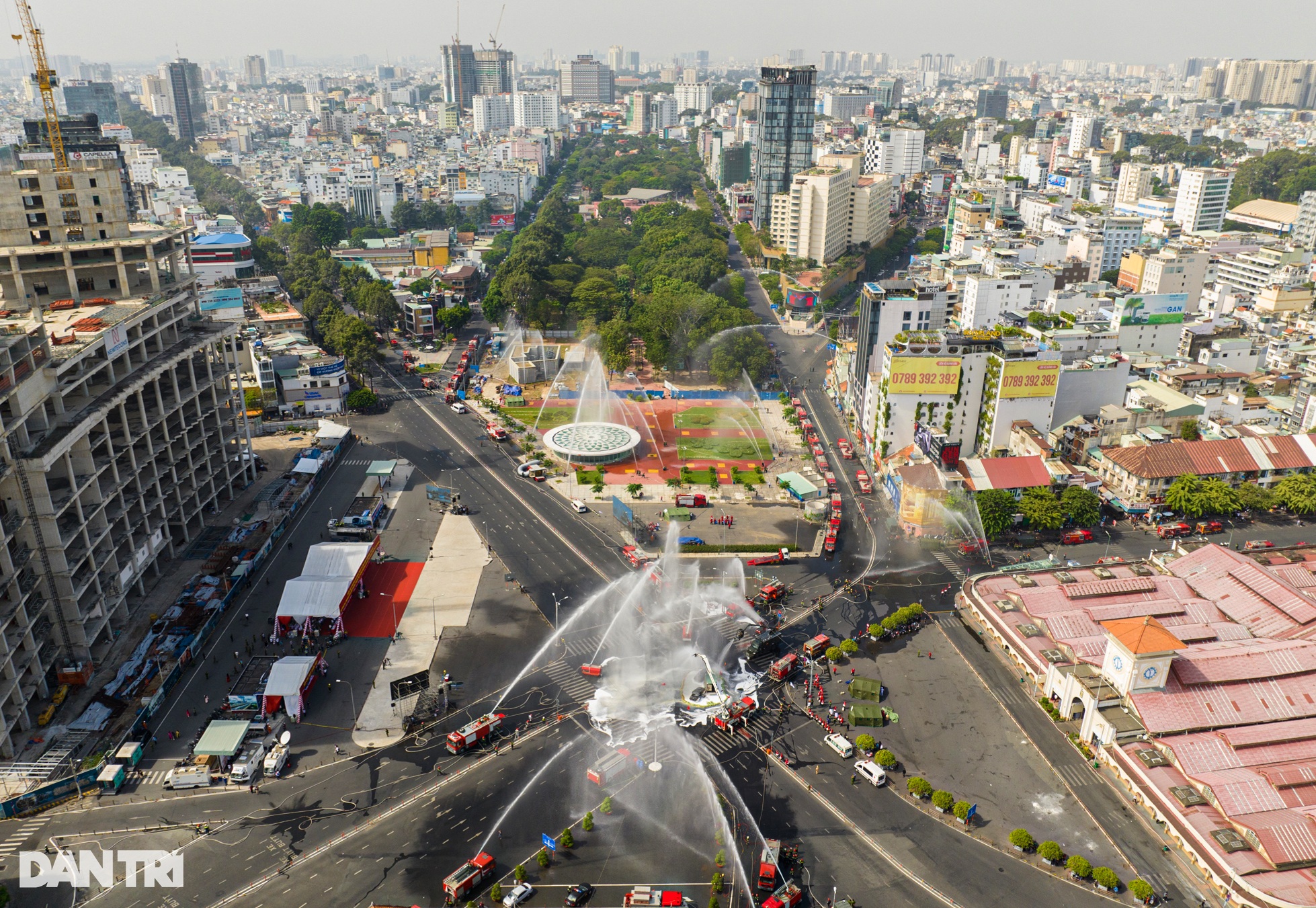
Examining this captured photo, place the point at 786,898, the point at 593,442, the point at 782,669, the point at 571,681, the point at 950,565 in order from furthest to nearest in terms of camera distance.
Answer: the point at 593,442, the point at 950,565, the point at 782,669, the point at 571,681, the point at 786,898

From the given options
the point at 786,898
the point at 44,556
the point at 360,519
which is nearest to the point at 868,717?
the point at 786,898

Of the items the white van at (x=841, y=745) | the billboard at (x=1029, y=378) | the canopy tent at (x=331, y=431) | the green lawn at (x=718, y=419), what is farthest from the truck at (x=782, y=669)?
the canopy tent at (x=331, y=431)

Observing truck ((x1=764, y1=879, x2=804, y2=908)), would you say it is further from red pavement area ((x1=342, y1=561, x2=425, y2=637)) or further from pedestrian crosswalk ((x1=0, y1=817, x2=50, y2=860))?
pedestrian crosswalk ((x1=0, y1=817, x2=50, y2=860))

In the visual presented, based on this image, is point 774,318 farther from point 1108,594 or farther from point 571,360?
point 1108,594

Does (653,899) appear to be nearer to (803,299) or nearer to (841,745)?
(841,745)

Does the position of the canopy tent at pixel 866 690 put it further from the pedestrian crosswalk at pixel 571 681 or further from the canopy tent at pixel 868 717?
the pedestrian crosswalk at pixel 571 681

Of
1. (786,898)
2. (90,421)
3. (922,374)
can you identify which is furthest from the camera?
(922,374)
